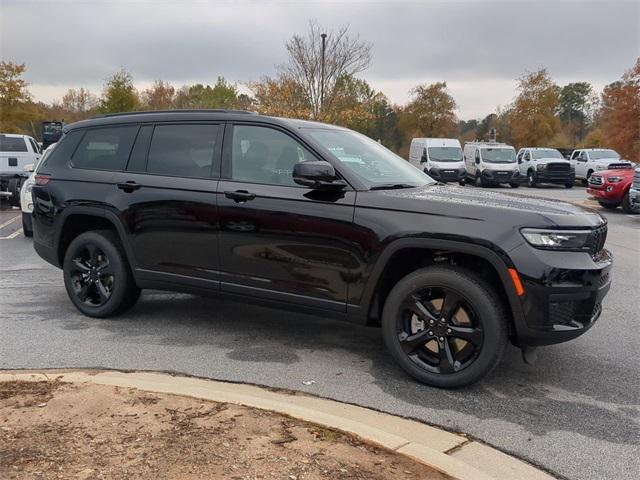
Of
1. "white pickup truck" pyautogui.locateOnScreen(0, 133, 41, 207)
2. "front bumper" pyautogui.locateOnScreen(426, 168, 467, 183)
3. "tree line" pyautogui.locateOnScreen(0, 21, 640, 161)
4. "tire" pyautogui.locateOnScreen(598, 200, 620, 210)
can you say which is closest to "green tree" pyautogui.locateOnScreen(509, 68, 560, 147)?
"tree line" pyautogui.locateOnScreen(0, 21, 640, 161)

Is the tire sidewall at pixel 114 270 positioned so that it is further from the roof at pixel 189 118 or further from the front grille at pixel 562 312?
the front grille at pixel 562 312

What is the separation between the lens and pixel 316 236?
4.24m

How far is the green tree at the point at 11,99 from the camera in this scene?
38438 millimetres

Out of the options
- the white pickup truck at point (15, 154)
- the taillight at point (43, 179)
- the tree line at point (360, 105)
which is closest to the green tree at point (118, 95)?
the tree line at point (360, 105)

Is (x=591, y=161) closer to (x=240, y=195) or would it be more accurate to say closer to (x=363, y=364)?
(x=363, y=364)

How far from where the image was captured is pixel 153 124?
5223 millimetres

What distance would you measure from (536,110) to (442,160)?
23.0 m

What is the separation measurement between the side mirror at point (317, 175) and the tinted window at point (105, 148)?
1.97 meters

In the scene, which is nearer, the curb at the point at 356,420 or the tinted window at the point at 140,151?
the curb at the point at 356,420

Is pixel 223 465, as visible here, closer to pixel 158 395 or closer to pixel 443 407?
pixel 158 395

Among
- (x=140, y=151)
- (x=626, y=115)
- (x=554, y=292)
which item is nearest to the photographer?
(x=554, y=292)

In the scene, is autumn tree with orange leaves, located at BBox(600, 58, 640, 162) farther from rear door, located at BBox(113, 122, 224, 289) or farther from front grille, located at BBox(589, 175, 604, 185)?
rear door, located at BBox(113, 122, 224, 289)

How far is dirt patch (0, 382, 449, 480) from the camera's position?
2664 millimetres

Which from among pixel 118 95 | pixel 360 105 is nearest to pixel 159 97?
pixel 118 95
